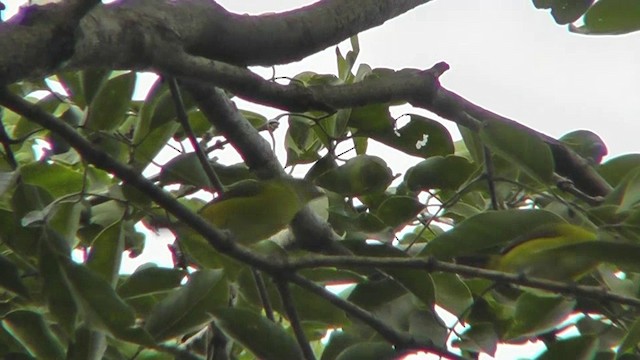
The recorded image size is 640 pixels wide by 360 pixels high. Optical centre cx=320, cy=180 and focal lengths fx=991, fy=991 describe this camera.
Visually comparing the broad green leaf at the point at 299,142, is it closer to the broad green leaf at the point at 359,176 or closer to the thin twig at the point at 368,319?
the broad green leaf at the point at 359,176

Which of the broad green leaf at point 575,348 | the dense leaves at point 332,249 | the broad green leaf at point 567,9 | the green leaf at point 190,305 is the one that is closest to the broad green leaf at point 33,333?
the dense leaves at point 332,249

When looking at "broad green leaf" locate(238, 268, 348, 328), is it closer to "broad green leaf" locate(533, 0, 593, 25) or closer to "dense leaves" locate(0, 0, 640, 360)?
"dense leaves" locate(0, 0, 640, 360)

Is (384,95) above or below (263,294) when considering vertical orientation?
above

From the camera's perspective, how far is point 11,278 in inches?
34.3

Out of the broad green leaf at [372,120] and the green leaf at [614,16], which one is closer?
the green leaf at [614,16]

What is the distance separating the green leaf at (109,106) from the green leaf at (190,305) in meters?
0.21

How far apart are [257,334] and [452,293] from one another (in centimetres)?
19

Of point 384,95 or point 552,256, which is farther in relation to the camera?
point 384,95

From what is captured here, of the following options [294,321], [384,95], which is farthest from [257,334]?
[384,95]

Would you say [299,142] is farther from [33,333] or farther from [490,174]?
[33,333]

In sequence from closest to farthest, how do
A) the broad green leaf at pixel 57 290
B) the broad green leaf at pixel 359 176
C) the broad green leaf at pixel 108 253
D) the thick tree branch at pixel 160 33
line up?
the thick tree branch at pixel 160 33
the broad green leaf at pixel 57 290
the broad green leaf at pixel 108 253
the broad green leaf at pixel 359 176

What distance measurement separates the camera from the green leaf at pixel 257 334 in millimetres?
821

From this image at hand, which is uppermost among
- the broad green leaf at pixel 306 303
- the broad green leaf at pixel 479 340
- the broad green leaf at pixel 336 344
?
the broad green leaf at pixel 306 303

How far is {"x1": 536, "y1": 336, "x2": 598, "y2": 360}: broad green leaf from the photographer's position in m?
0.83
